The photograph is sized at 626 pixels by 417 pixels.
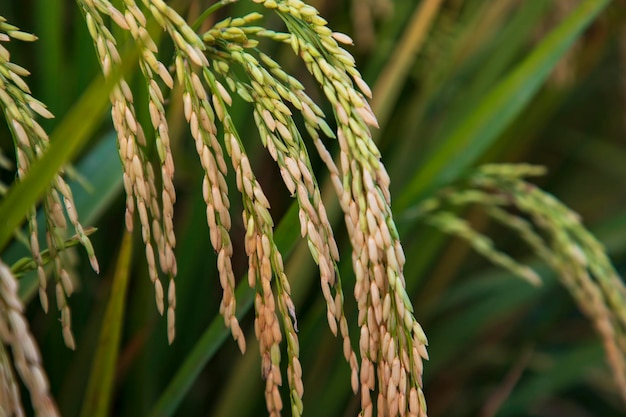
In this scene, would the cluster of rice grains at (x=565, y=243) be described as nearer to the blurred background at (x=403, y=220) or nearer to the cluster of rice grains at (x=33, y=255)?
the blurred background at (x=403, y=220)

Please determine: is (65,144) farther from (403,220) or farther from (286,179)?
(403,220)

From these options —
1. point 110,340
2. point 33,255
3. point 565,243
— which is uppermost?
point 565,243

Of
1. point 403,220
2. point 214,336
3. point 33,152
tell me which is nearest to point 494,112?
point 403,220

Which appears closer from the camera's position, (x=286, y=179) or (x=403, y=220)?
(x=286, y=179)

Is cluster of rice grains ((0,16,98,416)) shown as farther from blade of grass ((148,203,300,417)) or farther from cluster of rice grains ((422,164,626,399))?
cluster of rice grains ((422,164,626,399))

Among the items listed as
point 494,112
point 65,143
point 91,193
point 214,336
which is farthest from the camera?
point 494,112

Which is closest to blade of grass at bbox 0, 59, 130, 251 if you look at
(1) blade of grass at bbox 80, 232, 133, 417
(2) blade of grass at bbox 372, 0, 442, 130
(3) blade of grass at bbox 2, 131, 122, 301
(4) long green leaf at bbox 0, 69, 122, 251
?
(4) long green leaf at bbox 0, 69, 122, 251
